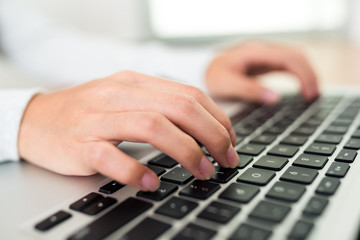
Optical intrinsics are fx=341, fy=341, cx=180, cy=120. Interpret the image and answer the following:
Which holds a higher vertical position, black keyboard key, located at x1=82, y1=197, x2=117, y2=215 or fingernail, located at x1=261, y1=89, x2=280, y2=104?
black keyboard key, located at x1=82, y1=197, x2=117, y2=215

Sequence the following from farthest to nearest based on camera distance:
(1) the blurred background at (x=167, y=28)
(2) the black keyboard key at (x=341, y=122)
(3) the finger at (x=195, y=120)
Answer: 1. (1) the blurred background at (x=167, y=28)
2. (2) the black keyboard key at (x=341, y=122)
3. (3) the finger at (x=195, y=120)

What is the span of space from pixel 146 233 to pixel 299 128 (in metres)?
0.27

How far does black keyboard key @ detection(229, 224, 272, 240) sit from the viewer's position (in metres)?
0.20

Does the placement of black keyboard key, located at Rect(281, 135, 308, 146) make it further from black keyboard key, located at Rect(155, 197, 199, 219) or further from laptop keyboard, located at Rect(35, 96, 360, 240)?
black keyboard key, located at Rect(155, 197, 199, 219)

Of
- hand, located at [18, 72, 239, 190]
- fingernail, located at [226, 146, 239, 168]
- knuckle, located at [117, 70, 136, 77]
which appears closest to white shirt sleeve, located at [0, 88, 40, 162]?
hand, located at [18, 72, 239, 190]

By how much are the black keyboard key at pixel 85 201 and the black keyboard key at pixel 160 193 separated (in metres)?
0.03

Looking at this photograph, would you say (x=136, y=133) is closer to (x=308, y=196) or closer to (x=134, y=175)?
(x=134, y=175)

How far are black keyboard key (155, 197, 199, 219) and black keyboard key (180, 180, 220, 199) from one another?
0.01 metres

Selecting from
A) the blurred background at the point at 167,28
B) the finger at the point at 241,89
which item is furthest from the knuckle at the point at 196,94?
the blurred background at the point at 167,28

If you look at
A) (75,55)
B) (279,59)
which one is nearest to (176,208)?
(279,59)

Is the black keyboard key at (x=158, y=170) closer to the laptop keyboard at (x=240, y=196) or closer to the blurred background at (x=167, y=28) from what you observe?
the laptop keyboard at (x=240, y=196)

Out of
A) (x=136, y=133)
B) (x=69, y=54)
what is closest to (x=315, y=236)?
(x=136, y=133)

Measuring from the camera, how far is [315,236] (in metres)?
0.20

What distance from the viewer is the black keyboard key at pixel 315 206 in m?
0.22
